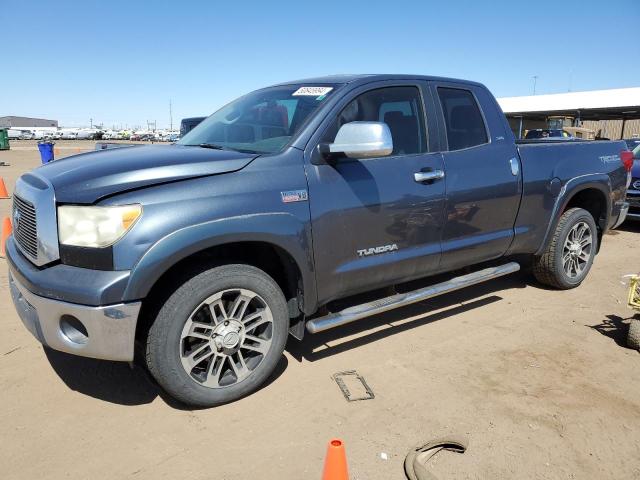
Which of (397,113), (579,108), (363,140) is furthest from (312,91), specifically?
(579,108)

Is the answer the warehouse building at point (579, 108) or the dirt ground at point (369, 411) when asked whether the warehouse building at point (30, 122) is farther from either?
the dirt ground at point (369, 411)

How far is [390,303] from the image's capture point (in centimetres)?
356

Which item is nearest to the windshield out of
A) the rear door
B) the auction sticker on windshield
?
the auction sticker on windshield

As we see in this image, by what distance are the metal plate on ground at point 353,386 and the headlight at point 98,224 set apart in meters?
1.65

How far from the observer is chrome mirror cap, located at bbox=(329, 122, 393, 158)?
118 inches

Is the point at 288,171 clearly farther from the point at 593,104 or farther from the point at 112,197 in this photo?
the point at 593,104

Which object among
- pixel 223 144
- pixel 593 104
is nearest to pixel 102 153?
pixel 223 144

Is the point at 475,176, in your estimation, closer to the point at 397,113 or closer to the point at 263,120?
the point at 397,113

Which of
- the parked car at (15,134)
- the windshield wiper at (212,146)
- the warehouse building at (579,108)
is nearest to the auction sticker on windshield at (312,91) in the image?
the windshield wiper at (212,146)

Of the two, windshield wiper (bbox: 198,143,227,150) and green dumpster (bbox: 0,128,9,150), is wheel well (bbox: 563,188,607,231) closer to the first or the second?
windshield wiper (bbox: 198,143,227,150)

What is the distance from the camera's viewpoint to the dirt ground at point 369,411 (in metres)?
2.50

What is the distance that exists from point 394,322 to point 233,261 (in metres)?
1.80

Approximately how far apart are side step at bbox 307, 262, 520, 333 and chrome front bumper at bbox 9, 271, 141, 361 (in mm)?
1131

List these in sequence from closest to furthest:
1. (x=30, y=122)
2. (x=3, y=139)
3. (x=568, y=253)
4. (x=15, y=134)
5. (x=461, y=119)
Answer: (x=461, y=119) → (x=568, y=253) → (x=3, y=139) → (x=15, y=134) → (x=30, y=122)
